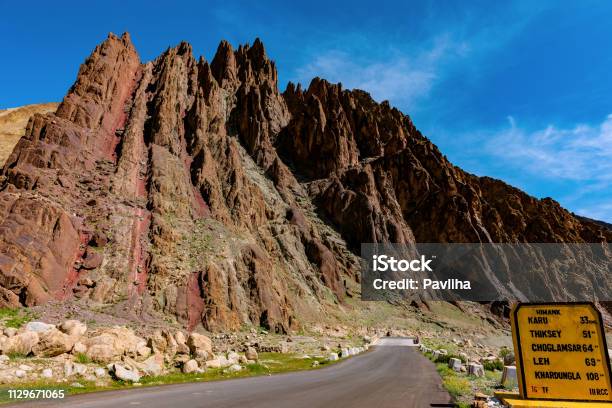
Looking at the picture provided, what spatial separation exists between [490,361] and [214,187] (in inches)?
2035

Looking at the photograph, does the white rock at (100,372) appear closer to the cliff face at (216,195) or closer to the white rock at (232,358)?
the white rock at (232,358)

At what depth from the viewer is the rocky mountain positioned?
83.9 meters

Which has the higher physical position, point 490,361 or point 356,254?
point 356,254

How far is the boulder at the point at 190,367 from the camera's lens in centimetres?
1969

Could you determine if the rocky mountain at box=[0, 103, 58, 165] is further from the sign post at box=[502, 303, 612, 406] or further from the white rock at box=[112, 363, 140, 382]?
the sign post at box=[502, 303, 612, 406]

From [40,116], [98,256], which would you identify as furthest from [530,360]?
[40,116]

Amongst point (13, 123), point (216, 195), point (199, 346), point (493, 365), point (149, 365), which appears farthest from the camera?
point (13, 123)

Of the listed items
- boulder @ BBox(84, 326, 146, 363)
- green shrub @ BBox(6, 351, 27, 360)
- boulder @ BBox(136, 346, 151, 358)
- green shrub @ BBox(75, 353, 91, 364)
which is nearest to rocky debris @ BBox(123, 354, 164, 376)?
boulder @ BBox(136, 346, 151, 358)

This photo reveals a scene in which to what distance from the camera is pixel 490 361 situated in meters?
25.7

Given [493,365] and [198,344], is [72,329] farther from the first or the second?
[493,365]

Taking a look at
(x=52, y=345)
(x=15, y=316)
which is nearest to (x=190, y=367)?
(x=52, y=345)

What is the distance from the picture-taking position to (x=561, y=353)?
666 cm

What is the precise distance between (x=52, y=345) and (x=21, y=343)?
1.28 metres

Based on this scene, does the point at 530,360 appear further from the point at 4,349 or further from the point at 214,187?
the point at 214,187
